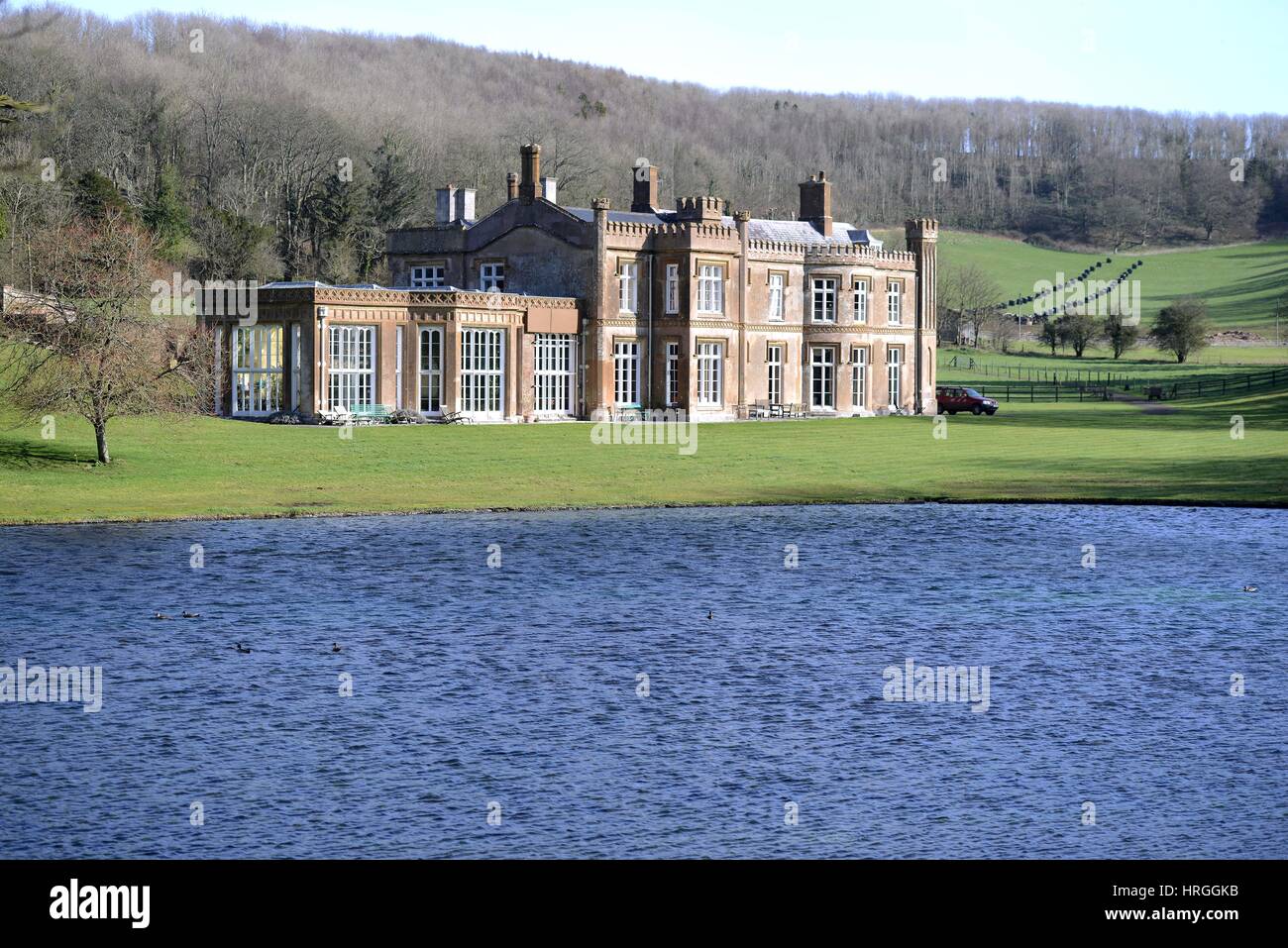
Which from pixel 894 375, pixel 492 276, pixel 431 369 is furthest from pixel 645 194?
pixel 431 369

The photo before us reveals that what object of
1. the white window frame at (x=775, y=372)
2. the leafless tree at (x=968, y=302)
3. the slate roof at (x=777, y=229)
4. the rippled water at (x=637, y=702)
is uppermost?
the leafless tree at (x=968, y=302)

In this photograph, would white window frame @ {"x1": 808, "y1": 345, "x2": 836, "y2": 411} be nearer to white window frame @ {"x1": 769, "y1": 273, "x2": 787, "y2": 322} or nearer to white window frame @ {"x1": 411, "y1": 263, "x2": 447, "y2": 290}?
white window frame @ {"x1": 769, "y1": 273, "x2": 787, "y2": 322}

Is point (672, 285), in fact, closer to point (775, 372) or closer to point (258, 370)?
point (775, 372)

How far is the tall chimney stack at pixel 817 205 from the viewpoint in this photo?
90500 mm

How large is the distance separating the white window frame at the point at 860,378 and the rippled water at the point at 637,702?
165 feet

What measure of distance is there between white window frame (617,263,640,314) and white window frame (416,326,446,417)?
415 inches

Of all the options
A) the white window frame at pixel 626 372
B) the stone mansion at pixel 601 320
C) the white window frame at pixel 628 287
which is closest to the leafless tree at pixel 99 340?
the stone mansion at pixel 601 320

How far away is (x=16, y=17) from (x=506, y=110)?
73029 millimetres

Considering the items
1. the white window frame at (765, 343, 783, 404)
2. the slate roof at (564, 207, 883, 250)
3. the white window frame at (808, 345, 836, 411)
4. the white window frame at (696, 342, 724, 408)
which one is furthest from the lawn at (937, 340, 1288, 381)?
the white window frame at (696, 342, 724, 408)

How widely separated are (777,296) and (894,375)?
9756 mm

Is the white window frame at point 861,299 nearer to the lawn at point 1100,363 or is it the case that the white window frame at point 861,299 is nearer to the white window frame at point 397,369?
the white window frame at point 397,369

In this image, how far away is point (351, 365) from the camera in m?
66.4

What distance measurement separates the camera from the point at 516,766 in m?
17.9

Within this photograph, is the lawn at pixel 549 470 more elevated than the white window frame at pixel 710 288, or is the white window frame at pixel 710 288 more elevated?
the white window frame at pixel 710 288
